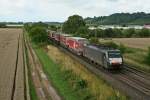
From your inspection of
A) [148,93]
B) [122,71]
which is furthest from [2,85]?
[122,71]

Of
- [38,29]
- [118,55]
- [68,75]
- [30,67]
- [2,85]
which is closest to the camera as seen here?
[2,85]

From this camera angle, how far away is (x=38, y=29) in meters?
83.5

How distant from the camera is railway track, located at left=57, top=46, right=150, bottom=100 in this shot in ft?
87.6

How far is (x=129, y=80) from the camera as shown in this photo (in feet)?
108

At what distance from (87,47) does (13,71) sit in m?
13.0

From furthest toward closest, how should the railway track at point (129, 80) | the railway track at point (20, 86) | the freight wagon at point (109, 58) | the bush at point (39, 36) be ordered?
the bush at point (39, 36)
the freight wagon at point (109, 58)
the railway track at point (129, 80)
the railway track at point (20, 86)

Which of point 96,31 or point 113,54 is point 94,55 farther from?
point 96,31

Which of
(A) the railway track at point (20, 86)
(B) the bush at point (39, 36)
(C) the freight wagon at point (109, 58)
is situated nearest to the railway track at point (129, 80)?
(C) the freight wagon at point (109, 58)

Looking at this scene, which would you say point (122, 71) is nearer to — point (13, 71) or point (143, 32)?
point (13, 71)

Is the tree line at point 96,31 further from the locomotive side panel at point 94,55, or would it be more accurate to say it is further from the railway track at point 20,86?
the railway track at point 20,86

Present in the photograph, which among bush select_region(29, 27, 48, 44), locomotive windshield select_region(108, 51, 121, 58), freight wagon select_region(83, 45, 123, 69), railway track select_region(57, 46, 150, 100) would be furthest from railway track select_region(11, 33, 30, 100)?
bush select_region(29, 27, 48, 44)

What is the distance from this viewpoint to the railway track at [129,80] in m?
26.7

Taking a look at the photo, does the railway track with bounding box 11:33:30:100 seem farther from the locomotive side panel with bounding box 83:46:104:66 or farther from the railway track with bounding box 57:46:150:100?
the locomotive side panel with bounding box 83:46:104:66

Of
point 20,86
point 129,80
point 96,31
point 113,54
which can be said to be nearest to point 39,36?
point 113,54
